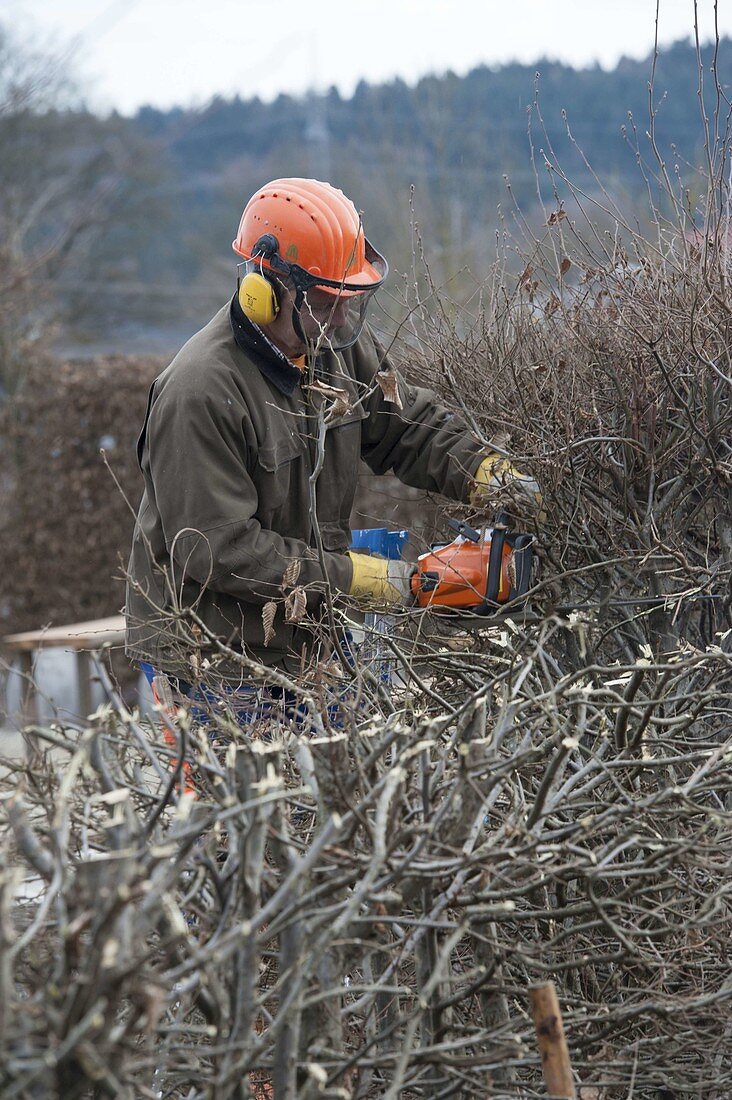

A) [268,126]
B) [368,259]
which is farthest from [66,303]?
[368,259]

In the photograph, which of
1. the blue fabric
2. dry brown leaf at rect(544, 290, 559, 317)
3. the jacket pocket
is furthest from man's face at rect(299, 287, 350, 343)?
the blue fabric

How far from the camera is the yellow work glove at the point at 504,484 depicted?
125 inches

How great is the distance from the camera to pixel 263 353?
357 cm

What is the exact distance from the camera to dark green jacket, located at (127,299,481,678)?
3355 mm

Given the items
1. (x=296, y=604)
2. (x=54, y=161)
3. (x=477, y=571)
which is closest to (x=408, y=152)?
(x=54, y=161)

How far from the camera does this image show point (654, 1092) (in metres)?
2.62

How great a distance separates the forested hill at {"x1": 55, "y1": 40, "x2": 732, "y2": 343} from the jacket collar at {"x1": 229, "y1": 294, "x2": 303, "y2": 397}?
5.08m

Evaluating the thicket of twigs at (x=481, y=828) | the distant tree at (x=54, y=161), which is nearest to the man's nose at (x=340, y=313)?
the thicket of twigs at (x=481, y=828)

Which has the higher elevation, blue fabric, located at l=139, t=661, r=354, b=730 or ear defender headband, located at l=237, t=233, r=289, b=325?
ear defender headband, located at l=237, t=233, r=289, b=325

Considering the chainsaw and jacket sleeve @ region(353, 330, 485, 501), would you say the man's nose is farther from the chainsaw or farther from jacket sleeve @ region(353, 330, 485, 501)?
the chainsaw

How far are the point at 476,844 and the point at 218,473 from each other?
155cm

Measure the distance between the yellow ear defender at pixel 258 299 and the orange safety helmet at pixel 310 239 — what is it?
2.8 inches

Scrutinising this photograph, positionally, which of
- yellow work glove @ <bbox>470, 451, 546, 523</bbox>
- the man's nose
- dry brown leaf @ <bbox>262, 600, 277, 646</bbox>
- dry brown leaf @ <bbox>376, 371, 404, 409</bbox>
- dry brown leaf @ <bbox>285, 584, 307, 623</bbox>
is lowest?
dry brown leaf @ <bbox>262, 600, 277, 646</bbox>

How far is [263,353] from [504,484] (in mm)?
879
